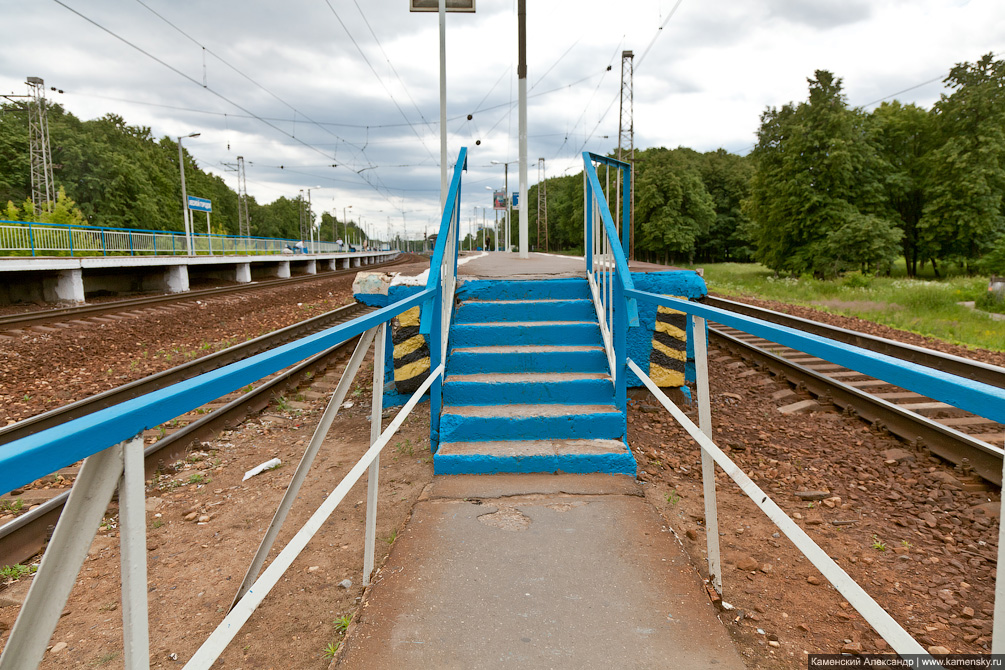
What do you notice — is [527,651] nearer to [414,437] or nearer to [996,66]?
[414,437]

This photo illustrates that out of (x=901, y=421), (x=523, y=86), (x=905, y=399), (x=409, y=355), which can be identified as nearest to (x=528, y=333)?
(x=409, y=355)

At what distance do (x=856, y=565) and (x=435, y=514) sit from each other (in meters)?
2.31

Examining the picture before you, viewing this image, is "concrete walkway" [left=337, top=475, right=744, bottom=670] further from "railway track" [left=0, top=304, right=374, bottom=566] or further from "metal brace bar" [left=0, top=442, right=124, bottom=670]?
"railway track" [left=0, top=304, right=374, bottom=566]

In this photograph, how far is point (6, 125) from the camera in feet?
129

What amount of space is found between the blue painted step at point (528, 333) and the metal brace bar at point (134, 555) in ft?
11.9

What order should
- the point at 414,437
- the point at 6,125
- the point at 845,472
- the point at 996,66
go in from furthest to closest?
the point at 6,125 → the point at 996,66 → the point at 414,437 → the point at 845,472

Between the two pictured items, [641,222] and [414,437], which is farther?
[641,222]

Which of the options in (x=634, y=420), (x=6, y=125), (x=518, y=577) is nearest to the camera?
(x=518, y=577)

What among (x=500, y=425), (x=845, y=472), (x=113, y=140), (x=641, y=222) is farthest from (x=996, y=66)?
(x=113, y=140)

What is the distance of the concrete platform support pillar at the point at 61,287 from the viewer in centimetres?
1503

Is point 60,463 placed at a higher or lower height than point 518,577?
higher

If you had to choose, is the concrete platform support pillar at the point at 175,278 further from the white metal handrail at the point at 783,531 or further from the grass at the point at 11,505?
the white metal handrail at the point at 783,531

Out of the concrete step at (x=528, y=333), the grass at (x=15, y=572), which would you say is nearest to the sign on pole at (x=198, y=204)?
the concrete step at (x=528, y=333)

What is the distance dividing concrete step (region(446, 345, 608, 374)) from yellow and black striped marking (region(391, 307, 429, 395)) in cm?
127
